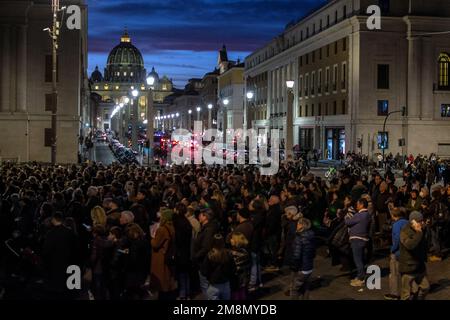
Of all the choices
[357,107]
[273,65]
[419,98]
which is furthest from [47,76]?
[273,65]

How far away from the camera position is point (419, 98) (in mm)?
64312

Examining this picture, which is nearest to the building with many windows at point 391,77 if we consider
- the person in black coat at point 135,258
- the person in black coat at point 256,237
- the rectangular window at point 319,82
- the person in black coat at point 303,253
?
the rectangular window at point 319,82

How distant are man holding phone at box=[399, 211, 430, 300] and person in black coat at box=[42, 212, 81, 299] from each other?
5349 millimetres

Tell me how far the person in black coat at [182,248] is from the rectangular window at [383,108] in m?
54.8

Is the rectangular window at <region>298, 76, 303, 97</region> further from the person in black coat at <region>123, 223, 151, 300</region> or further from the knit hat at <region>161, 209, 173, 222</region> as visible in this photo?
the person in black coat at <region>123, 223, 151, 300</region>

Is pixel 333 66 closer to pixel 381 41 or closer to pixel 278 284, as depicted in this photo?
pixel 381 41

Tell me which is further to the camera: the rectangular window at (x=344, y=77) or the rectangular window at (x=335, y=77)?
the rectangular window at (x=335, y=77)

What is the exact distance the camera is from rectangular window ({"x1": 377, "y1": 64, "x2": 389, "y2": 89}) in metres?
63.5

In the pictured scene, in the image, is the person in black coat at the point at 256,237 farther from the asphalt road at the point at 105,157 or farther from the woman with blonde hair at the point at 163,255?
the asphalt road at the point at 105,157

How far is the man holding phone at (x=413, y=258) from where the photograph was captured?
34.5 feet

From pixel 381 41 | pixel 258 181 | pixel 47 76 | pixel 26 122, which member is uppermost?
pixel 381 41

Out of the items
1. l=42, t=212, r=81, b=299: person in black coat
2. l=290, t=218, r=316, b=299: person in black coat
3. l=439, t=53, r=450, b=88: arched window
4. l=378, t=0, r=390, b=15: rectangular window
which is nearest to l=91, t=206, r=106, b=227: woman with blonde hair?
l=42, t=212, r=81, b=299: person in black coat

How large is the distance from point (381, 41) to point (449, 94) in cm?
892
